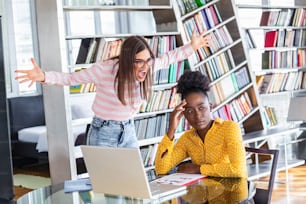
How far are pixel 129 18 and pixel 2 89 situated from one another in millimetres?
1576

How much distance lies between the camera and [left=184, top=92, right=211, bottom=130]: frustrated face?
293 cm

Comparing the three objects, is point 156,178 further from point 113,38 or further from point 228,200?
point 113,38

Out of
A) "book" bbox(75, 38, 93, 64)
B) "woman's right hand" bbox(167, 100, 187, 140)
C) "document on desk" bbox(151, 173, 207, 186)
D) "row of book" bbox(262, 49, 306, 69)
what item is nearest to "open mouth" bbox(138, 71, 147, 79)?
"woman's right hand" bbox(167, 100, 187, 140)

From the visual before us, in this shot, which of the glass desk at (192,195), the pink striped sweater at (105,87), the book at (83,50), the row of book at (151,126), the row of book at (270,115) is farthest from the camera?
the row of book at (270,115)

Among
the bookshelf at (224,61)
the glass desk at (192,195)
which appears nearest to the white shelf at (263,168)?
the bookshelf at (224,61)

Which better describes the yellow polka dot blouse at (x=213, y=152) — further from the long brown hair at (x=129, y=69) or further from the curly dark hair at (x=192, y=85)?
the long brown hair at (x=129, y=69)

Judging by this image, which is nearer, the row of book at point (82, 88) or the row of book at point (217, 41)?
the row of book at point (82, 88)

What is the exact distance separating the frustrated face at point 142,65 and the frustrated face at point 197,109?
30 centimetres

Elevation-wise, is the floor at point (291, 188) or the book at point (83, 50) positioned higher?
the book at point (83, 50)

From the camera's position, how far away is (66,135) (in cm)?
446

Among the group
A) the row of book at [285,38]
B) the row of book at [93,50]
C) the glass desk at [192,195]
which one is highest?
the row of book at [285,38]

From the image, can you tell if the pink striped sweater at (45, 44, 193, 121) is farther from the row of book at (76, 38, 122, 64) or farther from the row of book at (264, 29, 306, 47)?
the row of book at (264, 29, 306, 47)

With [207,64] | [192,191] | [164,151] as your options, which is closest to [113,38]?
[207,64]

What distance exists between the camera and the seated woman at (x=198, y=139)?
2844mm
